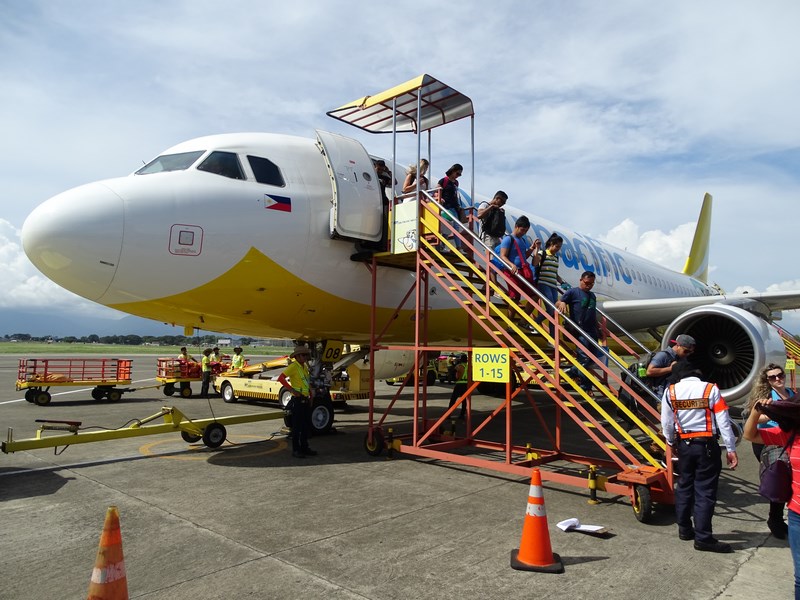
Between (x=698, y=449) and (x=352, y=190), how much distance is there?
5.31 meters

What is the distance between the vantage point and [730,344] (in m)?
9.01

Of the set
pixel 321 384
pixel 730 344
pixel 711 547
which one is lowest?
pixel 711 547

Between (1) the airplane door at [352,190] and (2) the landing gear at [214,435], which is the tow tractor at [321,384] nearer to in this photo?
(2) the landing gear at [214,435]

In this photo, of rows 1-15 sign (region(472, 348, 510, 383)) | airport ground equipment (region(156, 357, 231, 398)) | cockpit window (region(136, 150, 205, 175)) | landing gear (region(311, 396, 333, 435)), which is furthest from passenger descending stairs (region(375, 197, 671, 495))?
airport ground equipment (region(156, 357, 231, 398))

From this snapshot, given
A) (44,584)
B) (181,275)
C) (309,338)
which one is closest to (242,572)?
(44,584)

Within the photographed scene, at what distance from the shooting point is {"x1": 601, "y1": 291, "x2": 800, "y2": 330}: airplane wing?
10.2 m

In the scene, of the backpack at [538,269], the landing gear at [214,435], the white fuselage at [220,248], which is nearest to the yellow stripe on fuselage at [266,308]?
the white fuselage at [220,248]

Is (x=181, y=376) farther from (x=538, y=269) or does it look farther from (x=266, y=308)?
(x=538, y=269)

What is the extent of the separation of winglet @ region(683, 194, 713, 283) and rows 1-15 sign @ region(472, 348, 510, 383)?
903 inches

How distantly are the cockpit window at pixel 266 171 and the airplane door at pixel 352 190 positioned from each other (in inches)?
29.0

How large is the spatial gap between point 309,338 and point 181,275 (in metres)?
3.19

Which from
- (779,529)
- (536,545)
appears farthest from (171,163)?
(779,529)

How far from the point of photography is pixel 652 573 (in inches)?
160

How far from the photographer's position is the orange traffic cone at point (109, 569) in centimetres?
297
